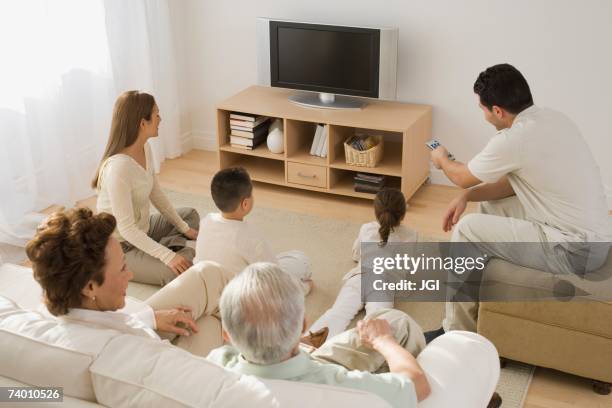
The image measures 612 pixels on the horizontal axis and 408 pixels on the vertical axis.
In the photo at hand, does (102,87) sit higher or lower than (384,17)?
lower

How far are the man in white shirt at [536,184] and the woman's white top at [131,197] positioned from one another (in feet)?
4.65

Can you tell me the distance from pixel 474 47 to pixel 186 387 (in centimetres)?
332

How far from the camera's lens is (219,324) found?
2.59 meters

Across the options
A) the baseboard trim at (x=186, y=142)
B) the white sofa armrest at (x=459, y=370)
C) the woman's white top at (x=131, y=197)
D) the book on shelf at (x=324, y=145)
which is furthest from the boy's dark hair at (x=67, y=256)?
the baseboard trim at (x=186, y=142)

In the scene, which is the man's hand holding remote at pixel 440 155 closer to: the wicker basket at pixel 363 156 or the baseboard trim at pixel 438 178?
the wicker basket at pixel 363 156

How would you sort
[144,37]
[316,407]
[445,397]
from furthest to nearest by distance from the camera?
[144,37], [445,397], [316,407]

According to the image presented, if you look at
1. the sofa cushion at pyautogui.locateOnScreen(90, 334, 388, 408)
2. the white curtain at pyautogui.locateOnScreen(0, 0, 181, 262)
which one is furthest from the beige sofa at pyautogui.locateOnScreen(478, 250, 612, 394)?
the white curtain at pyautogui.locateOnScreen(0, 0, 181, 262)

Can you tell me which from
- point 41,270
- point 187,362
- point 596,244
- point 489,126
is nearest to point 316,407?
point 187,362

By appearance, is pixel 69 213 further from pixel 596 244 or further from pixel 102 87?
pixel 102 87

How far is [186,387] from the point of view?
5.26 feet

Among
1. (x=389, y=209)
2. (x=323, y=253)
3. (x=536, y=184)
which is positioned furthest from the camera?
(x=323, y=253)

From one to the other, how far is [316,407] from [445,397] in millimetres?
425

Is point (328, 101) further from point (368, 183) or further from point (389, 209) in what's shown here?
point (389, 209)

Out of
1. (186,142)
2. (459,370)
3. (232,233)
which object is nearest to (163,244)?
(232,233)
